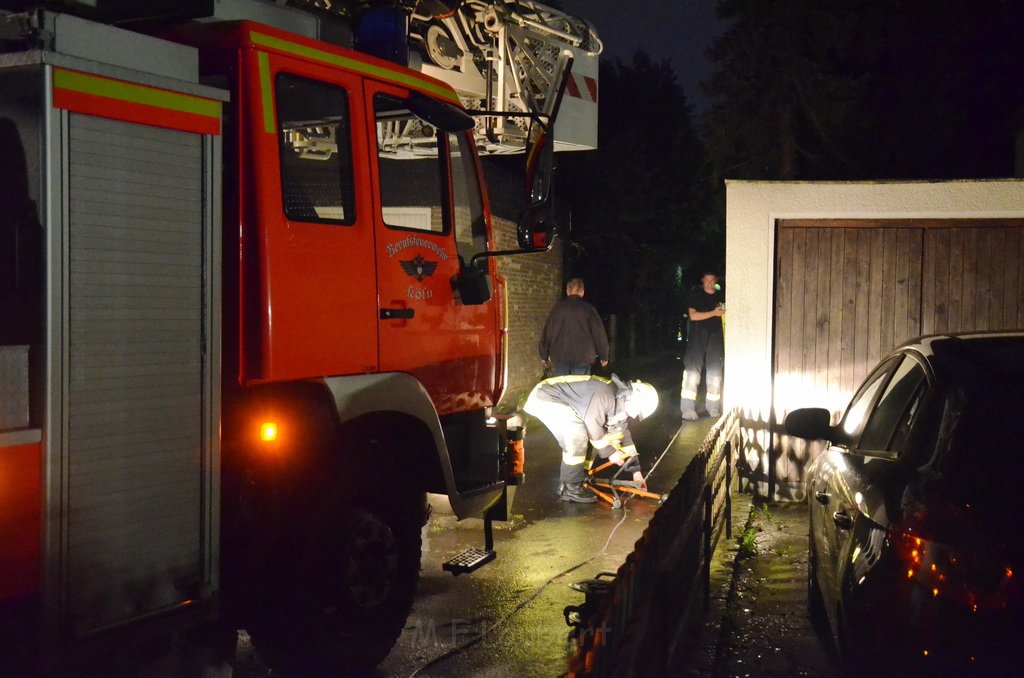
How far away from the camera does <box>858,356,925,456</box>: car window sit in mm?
4070

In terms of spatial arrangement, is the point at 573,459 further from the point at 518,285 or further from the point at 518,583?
the point at 518,285

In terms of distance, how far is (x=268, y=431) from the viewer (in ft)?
12.9

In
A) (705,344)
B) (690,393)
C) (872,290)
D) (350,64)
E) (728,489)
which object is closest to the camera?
(350,64)

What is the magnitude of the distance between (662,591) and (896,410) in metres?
1.45

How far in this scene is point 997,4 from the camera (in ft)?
81.1

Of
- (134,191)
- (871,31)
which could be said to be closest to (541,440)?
(134,191)

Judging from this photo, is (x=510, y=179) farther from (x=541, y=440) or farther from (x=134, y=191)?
(x=134, y=191)

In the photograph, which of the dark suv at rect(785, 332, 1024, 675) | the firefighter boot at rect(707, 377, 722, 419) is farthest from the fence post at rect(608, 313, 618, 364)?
the dark suv at rect(785, 332, 1024, 675)

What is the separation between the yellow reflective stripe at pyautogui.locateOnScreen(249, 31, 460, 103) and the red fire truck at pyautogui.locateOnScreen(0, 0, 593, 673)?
13 millimetres

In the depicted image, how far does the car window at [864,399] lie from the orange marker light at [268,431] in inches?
110

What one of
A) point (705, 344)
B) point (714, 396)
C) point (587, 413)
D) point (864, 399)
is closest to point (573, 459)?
point (587, 413)

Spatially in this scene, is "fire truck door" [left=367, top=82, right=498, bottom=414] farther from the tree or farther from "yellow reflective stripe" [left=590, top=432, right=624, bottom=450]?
the tree

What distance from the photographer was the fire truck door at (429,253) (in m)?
4.71

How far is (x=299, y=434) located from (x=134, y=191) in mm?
1111
